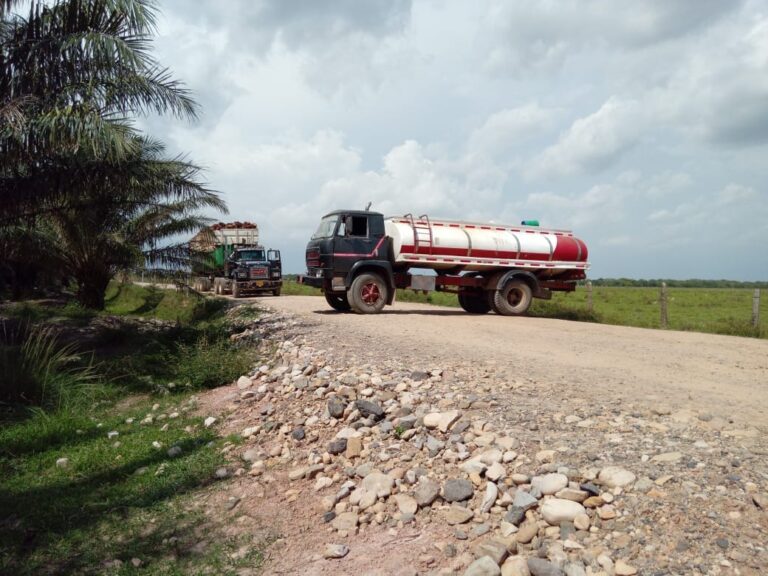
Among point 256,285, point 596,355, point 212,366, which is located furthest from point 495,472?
point 256,285

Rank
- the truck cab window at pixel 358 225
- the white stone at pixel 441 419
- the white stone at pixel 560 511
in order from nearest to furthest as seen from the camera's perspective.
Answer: the white stone at pixel 560 511 < the white stone at pixel 441 419 < the truck cab window at pixel 358 225

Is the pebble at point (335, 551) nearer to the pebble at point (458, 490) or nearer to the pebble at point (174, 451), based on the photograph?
the pebble at point (458, 490)

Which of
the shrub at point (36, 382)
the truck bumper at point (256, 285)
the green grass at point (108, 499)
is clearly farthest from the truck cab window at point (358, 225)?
the truck bumper at point (256, 285)

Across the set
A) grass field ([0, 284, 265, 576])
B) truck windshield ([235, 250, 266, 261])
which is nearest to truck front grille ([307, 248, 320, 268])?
grass field ([0, 284, 265, 576])

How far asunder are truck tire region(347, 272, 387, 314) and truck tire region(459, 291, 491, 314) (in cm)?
298

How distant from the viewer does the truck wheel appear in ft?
51.0

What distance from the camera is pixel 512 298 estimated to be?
15.9 meters

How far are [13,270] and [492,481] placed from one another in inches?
955

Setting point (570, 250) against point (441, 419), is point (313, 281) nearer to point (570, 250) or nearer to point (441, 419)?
point (570, 250)

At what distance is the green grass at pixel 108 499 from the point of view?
4.18 m

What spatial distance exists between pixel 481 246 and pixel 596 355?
6.89 m

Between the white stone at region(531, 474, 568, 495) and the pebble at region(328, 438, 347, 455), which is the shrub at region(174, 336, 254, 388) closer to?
the pebble at region(328, 438, 347, 455)

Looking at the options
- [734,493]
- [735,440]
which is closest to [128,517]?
[734,493]

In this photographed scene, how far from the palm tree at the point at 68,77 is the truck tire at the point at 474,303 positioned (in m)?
9.56
